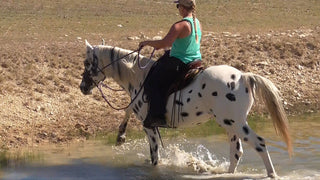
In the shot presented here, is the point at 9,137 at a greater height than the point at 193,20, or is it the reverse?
the point at 193,20

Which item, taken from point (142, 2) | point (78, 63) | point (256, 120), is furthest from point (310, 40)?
point (142, 2)

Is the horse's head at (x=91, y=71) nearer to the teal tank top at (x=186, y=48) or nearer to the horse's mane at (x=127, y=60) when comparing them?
the horse's mane at (x=127, y=60)

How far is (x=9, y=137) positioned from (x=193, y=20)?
516 cm

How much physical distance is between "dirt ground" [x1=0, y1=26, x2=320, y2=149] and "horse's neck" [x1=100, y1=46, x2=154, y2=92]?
263 cm

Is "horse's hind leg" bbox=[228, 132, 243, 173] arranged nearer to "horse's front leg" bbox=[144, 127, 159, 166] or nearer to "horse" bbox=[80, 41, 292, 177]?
"horse" bbox=[80, 41, 292, 177]

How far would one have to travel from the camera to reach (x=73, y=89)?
50.7ft

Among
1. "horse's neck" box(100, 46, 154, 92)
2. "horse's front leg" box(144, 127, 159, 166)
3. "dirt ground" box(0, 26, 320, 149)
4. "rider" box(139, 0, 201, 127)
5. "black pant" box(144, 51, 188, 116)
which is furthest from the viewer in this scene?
"dirt ground" box(0, 26, 320, 149)

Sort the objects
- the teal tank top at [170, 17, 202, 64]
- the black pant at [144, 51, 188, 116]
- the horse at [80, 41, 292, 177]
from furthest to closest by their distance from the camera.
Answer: the black pant at [144, 51, 188, 116] < the teal tank top at [170, 17, 202, 64] < the horse at [80, 41, 292, 177]

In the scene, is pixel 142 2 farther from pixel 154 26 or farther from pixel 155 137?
pixel 155 137

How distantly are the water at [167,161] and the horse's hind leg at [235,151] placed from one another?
14cm

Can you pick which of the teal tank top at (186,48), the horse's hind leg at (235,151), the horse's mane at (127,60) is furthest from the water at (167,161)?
the teal tank top at (186,48)

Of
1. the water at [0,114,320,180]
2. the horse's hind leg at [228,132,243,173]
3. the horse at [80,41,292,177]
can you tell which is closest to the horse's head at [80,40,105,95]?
the horse at [80,41,292,177]

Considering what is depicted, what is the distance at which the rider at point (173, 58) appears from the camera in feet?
31.6

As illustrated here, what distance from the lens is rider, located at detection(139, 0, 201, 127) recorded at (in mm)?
9625
